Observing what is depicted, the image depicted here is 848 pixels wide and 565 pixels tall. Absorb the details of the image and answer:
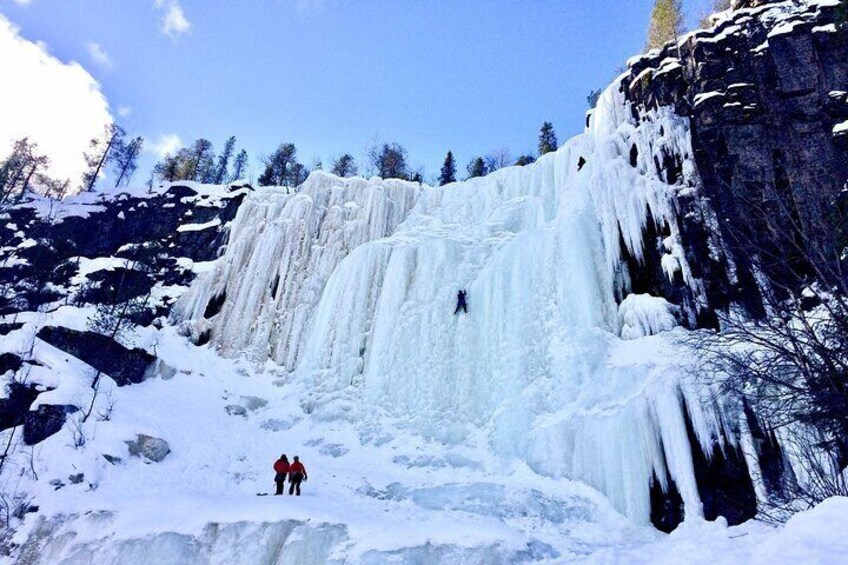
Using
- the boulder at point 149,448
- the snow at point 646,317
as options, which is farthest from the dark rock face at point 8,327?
the snow at point 646,317

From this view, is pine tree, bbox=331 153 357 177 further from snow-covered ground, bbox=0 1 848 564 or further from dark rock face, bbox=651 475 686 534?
dark rock face, bbox=651 475 686 534

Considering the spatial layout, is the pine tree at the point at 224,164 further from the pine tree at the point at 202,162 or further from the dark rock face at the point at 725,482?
the dark rock face at the point at 725,482

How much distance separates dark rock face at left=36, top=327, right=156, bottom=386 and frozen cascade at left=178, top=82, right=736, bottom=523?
3954mm

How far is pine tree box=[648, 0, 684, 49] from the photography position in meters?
28.0

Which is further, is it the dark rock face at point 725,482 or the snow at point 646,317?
the snow at point 646,317

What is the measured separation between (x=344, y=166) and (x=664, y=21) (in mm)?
26541

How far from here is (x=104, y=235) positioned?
32.8m

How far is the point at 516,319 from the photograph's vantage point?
1433 centimetres

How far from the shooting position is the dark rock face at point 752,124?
40.1 ft

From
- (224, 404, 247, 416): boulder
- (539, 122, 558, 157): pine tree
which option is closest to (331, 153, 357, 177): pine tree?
(539, 122, 558, 157): pine tree

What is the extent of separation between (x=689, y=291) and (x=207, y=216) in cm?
2895

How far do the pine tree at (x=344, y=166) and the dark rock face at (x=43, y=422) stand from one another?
32.7m

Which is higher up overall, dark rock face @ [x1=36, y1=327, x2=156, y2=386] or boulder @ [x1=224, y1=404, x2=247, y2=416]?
dark rock face @ [x1=36, y1=327, x2=156, y2=386]

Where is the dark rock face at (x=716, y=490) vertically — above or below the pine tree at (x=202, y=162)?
below
